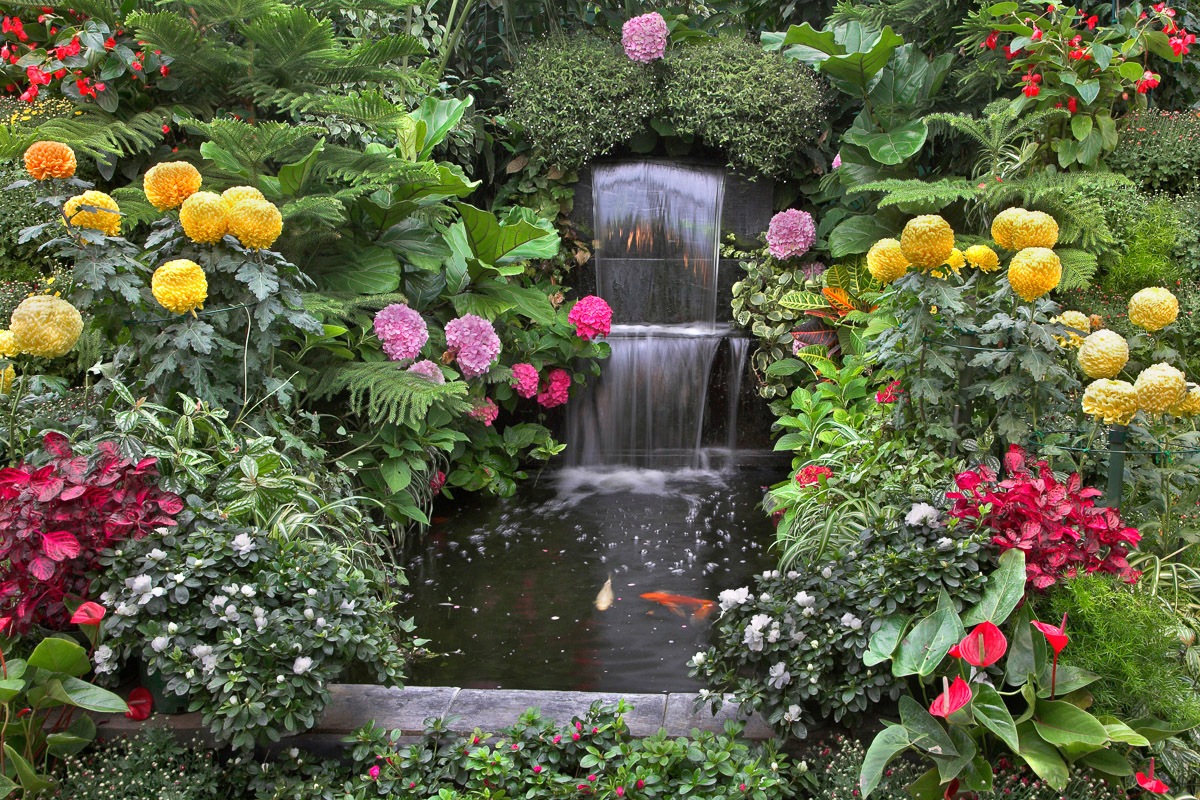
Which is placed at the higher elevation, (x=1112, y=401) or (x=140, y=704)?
(x=1112, y=401)

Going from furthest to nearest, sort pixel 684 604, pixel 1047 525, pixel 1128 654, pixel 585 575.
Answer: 1. pixel 585 575
2. pixel 684 604
3. pixel 1047 525
4. pixel 1128 654

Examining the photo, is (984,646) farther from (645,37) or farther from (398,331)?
(645,37)

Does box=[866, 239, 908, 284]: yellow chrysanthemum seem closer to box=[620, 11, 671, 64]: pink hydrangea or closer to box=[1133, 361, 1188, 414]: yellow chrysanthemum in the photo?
box=[1133, 361, 1188, 414]: yellow chrysanthemum

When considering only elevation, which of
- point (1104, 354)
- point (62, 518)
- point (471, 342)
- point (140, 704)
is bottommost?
point (140, 704)

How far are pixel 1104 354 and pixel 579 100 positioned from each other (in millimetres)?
4115

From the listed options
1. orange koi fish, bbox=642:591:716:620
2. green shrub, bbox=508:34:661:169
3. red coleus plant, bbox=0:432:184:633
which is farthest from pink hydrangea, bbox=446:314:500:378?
red coleus plant, bbox=0:432:184:633

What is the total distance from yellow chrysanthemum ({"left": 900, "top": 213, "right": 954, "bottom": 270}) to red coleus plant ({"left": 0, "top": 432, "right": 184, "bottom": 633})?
226 cm

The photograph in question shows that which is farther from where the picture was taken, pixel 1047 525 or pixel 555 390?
pixel 555 390

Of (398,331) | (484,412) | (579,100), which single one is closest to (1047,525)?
(398,331)

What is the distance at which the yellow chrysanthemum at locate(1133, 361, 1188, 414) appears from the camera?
245cm

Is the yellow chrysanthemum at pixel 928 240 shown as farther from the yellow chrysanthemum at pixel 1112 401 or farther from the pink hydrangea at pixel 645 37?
the pink hydrangea at pixel 645 37

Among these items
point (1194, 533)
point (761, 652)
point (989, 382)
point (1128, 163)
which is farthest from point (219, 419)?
point (1128, 163)

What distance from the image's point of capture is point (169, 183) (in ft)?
9.94

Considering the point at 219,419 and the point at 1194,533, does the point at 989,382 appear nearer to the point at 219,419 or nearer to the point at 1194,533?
the point at 1194,533
